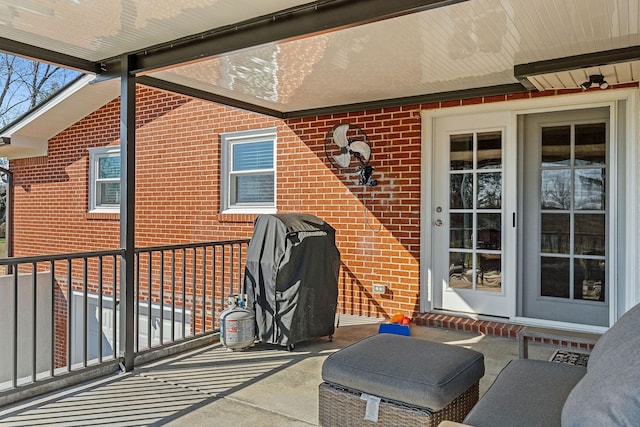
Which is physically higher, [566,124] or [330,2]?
[330,2]

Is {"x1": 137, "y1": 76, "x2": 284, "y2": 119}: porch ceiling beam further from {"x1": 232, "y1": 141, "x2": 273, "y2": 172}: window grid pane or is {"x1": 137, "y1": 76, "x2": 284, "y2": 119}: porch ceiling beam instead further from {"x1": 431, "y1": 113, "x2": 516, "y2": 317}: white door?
{"x1": 431, "y1": 113, "x2": 516, "y2": 317}: white door

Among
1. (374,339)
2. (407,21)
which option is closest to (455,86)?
(407,21)

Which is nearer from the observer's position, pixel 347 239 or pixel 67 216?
pixel 347 239

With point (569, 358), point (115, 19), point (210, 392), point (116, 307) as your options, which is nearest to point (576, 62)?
point (569, 358)

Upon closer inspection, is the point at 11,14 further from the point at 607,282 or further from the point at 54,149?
the point at 54,149

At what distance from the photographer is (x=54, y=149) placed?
8164 millimetres

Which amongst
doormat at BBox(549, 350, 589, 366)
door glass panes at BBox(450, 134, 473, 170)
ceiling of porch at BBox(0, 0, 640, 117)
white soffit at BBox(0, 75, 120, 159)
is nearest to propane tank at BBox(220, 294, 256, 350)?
ceiling of porch at BBox(0, 0, 640, 117)

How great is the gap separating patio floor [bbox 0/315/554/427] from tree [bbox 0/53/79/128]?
45.6ft

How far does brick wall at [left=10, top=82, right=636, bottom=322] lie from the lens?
4.90 metres

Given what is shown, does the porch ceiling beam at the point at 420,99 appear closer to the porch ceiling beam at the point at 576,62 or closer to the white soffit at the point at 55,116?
the porch ceiling beam at the point at 576,62

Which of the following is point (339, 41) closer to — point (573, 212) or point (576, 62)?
point (576, 62)

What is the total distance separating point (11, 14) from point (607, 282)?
4696 mm

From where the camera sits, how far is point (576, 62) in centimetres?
345

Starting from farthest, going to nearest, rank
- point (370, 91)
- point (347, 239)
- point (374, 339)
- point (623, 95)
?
point (347, 239), point (370, 91), point (623, 95), point (374, 339)
